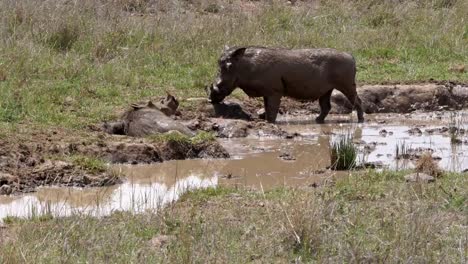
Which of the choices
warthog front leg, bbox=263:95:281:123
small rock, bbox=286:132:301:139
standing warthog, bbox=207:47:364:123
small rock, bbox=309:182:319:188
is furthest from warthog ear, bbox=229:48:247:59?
small rock, bbox=309:182:319:188

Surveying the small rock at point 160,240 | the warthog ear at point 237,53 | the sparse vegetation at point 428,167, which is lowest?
the small rock at point 160,240

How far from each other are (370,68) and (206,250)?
9630 millimetres

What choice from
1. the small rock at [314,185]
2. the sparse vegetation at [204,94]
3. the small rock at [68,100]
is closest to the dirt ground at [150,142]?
the sparse vegetation at [204,94]

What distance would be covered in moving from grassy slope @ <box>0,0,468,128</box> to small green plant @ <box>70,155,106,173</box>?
1754mm

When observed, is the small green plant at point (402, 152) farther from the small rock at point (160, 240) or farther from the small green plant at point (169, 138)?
the small rock at point (160, 240)

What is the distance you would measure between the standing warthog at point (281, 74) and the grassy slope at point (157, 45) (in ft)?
2.63

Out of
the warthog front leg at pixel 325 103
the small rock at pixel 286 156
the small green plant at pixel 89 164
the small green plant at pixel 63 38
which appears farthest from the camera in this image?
the small green plant at pixel 63 38

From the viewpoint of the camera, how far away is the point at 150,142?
10.6 metres

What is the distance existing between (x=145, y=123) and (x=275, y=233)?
4721 millimetres

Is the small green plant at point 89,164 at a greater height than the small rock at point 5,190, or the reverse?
the small green plant at point 89,164

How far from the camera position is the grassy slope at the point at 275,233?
19.9 ft

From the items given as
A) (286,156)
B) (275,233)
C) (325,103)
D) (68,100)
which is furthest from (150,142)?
(275,233)

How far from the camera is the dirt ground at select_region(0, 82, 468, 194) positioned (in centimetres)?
931

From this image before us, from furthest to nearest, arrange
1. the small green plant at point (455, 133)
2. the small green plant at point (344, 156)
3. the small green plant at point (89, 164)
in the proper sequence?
the small green plant at point (455, 133)
the small green plant at point (344, 156)
the small green plant at point (89, 164)
